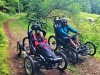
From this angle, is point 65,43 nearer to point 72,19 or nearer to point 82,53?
point 82,53

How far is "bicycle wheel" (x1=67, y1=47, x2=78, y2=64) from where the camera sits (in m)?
9.66

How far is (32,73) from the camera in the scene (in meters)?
7.85

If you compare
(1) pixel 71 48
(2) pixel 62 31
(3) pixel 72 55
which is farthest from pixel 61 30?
(3) pixel 72 55

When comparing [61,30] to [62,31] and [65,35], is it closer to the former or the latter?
[62,31]

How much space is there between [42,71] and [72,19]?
14.7 m

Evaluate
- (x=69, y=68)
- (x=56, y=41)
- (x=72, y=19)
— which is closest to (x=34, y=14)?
(x=72, y=19)

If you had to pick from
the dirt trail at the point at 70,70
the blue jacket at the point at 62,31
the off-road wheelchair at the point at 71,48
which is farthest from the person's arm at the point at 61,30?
the dirt trail at the point at 70,70

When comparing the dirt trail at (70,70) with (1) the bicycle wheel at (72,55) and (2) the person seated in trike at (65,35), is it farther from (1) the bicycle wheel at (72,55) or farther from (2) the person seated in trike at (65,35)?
(2) the person seated in trike at (65,35)

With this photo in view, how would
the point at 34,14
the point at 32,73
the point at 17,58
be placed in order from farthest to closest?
the point at 34,14
the point at 17,58
the point at 32,73

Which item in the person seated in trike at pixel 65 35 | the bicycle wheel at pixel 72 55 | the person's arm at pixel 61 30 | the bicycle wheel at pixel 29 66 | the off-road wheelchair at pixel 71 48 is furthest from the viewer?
the person's arm at pixel 61 30

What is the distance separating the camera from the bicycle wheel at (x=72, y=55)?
31.7 feet

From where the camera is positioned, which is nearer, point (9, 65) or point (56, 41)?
point (9, 65)

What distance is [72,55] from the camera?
32.3 ft

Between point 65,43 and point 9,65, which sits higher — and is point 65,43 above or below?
above
